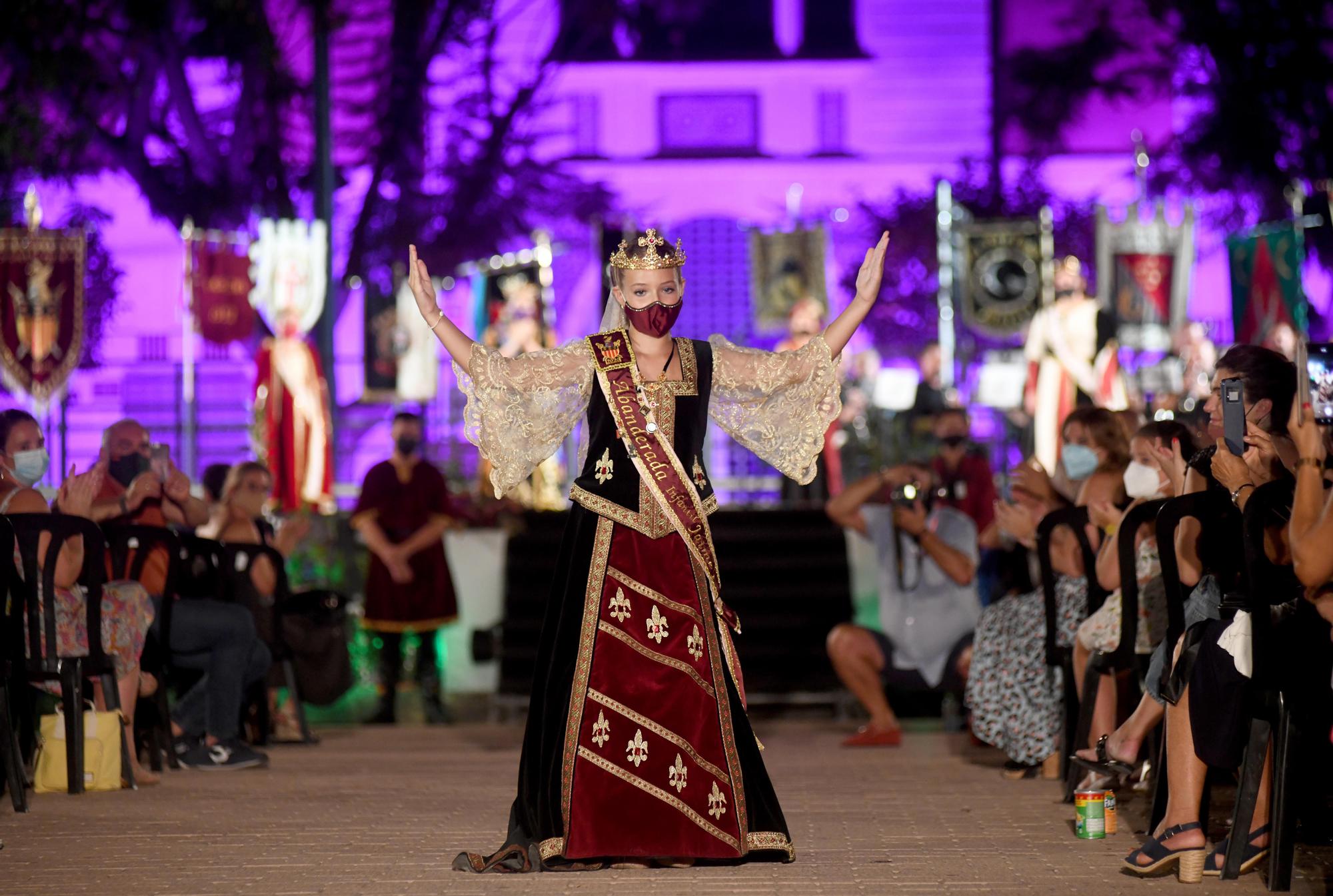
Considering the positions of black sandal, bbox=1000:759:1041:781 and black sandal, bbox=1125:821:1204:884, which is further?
black sandal, bbox=1000:759:1041:781

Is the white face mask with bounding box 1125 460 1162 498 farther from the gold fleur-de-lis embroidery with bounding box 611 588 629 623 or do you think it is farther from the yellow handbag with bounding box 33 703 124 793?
the yellow handbag with bounding box 33 703 124 793

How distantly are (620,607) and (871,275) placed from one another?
1.24 metres

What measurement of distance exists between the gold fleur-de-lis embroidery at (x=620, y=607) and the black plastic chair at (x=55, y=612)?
2.29 m

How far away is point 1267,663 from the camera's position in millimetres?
4574

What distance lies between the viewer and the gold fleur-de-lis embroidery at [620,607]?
5.14 metres

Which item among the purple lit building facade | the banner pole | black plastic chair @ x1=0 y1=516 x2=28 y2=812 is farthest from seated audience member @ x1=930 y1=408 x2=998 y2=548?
the purple lit building facade

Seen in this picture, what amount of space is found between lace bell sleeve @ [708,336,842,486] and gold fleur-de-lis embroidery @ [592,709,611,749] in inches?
36.6

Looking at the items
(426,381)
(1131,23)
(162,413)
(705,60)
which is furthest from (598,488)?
(705,60)

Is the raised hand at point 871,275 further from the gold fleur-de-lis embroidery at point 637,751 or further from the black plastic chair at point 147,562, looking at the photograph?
the black plastic chair at point 147,562

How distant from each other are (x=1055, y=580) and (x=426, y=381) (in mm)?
8814

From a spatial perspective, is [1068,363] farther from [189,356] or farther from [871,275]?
[871,275]

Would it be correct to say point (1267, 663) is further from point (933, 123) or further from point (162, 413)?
point (933, 123)

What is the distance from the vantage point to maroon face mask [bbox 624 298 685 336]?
204 inches

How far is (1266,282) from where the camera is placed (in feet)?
44.3
